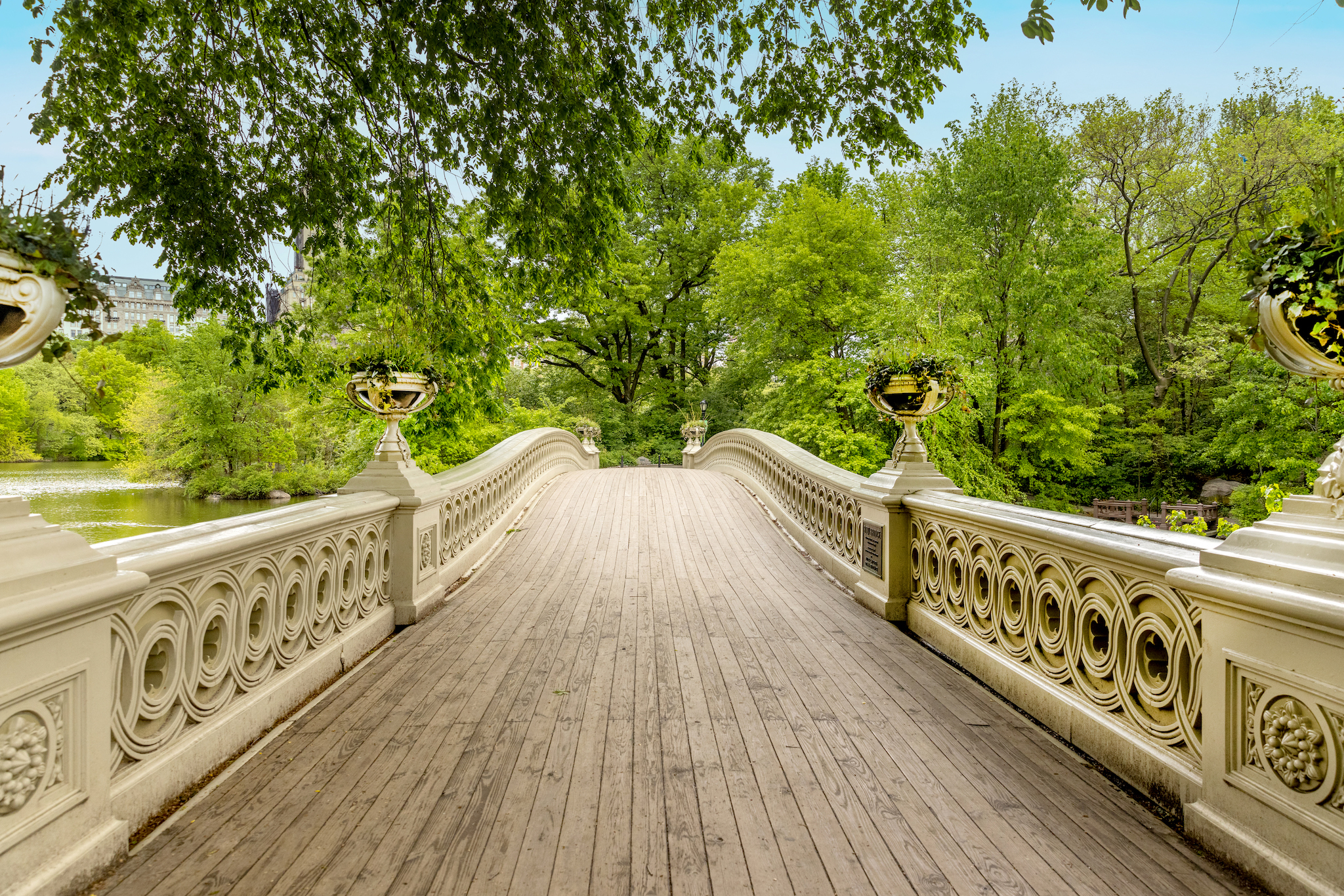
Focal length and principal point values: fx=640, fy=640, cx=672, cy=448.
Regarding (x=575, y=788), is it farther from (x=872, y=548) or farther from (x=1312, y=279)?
(x=872, y=548)

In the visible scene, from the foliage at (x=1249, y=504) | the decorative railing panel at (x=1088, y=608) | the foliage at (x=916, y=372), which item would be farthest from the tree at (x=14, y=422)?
the foliage at (x=1249, y=504)

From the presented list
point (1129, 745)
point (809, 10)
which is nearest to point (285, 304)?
point (809, 10)

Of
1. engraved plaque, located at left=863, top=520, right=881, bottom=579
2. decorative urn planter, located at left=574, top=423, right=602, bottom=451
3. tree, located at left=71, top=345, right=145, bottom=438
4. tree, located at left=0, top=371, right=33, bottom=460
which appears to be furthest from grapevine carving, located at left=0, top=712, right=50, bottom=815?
decorative urn planter, located at left=574, top=423, right=602, bottom=451

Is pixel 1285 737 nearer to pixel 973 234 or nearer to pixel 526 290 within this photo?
pixel 526 290

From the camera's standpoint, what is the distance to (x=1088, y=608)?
2.88 meters

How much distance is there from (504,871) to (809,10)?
19.4ft

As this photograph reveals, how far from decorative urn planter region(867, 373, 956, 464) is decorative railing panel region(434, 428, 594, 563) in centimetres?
391

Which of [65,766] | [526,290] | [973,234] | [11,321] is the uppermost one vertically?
[973,234]

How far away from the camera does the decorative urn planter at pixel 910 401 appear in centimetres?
514

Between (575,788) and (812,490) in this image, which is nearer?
(575,788)

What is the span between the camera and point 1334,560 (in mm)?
1815

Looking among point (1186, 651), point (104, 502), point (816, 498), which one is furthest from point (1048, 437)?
point (104, 502)

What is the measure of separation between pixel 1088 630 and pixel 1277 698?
0.98 metres

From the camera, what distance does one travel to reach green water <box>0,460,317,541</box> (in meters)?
15.4
